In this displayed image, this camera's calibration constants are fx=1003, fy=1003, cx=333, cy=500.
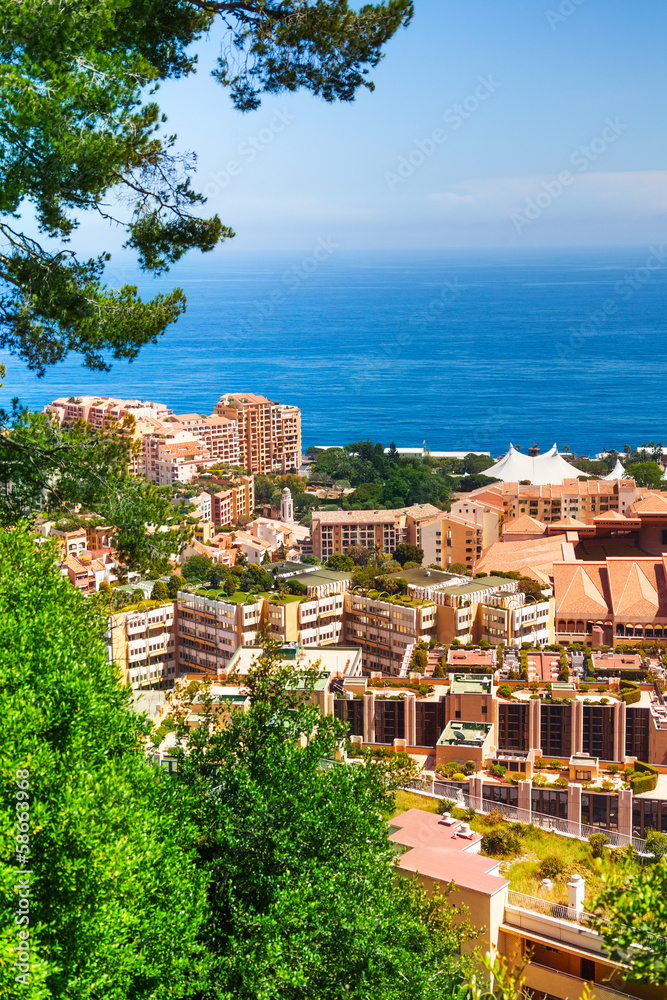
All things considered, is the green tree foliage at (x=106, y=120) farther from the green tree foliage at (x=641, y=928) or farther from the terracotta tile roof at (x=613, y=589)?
the terracotta tile roof at (x=613, y=589)

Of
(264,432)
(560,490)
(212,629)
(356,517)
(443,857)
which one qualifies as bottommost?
(443,857)

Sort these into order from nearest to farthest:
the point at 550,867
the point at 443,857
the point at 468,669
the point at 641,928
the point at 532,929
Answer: the point at 641,928, the point at 532,929, the point at 443,857, the point at 550,867, the point at 468,669

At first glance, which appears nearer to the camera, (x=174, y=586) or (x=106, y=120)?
(x=106, y=120)

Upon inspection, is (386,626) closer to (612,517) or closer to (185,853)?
(612,517)

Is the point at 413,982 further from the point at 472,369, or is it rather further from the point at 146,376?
the point at 472,369

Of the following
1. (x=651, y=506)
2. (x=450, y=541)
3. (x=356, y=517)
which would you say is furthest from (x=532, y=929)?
(x=356, y=517)

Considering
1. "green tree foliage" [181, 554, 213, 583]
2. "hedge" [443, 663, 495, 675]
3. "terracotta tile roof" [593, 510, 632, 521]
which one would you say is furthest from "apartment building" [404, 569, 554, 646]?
"terracotta tile roof" [593, 510, 632, 521]

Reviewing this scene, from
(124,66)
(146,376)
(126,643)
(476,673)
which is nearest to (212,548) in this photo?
(126,643)
